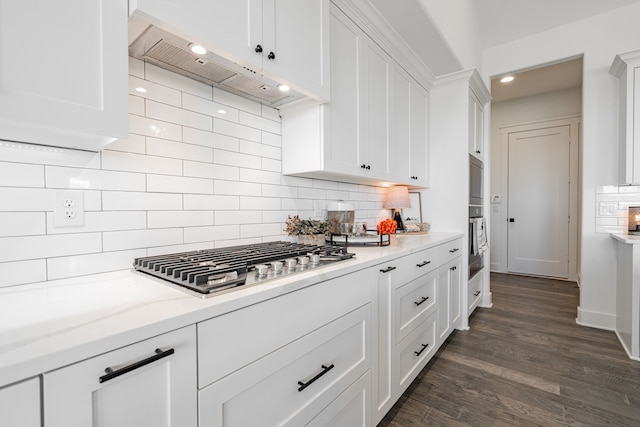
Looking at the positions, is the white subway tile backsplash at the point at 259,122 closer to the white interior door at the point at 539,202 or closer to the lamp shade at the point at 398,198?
the lamp shade at the point at 398,198

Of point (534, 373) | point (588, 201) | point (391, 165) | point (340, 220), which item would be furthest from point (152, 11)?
point (588, 201)

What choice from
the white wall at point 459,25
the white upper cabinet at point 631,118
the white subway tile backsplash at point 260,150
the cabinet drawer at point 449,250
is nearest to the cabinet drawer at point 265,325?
the white subway tile backsplash at point 260,150

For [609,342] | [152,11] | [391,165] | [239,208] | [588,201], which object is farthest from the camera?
[588,201]

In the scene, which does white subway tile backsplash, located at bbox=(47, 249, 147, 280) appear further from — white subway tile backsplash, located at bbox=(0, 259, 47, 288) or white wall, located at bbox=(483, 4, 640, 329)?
white wall, located at bbox=(483, 4, 640, 329)

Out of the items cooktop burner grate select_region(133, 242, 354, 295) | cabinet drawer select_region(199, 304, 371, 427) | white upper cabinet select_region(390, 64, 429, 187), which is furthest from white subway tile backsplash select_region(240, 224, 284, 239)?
white upper cabinet select_region(390, 64, 429, 187)

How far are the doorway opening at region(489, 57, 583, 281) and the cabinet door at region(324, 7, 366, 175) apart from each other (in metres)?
3.54

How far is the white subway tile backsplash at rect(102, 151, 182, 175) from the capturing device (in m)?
1.10

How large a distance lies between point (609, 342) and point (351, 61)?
3123 millimetres

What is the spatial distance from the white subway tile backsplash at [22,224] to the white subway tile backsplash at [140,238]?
18 cm

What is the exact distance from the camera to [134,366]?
58 centimetres

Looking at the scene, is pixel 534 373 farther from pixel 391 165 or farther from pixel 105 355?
pixel 105 355

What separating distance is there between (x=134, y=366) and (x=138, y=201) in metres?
0.78

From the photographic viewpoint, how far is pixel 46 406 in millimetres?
490

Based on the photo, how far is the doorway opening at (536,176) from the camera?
4535mm
